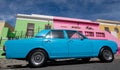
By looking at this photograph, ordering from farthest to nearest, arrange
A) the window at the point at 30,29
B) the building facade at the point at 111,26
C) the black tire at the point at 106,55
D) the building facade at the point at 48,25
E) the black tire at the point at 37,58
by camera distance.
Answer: the building facade at the point at 111,26 → the window at the point at 30,29 → the building facade at the point at 48,25 → the black tire at the point at 106,55 → the black tire at the point at 37,58

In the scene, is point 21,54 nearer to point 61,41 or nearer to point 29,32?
point 61,41

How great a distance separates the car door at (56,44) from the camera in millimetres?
9664

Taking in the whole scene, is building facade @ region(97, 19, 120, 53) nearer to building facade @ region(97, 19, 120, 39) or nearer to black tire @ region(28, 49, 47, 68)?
building facade @ region(97, 19, 120, 39)

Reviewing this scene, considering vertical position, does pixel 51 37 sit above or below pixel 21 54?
above

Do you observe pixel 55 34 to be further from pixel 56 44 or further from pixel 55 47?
pixel 55 47

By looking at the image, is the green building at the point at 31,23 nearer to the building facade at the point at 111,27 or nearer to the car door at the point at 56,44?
the building facade at the point at 111,27

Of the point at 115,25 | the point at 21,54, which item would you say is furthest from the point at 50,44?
the point at 115,25

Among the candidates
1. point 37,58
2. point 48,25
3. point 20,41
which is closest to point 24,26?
point 48,25

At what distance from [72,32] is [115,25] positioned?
82.4 feet

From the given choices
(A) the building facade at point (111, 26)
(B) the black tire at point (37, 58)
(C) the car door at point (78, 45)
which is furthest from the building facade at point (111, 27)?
(B) the black tire at point (37, 58)

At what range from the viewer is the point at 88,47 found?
34.5ft

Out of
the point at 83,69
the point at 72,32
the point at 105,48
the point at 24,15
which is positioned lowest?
the point at 83,69

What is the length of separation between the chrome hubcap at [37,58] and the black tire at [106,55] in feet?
10.0

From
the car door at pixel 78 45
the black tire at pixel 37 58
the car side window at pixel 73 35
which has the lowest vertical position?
Answer: the black tire at pixel 37 58
